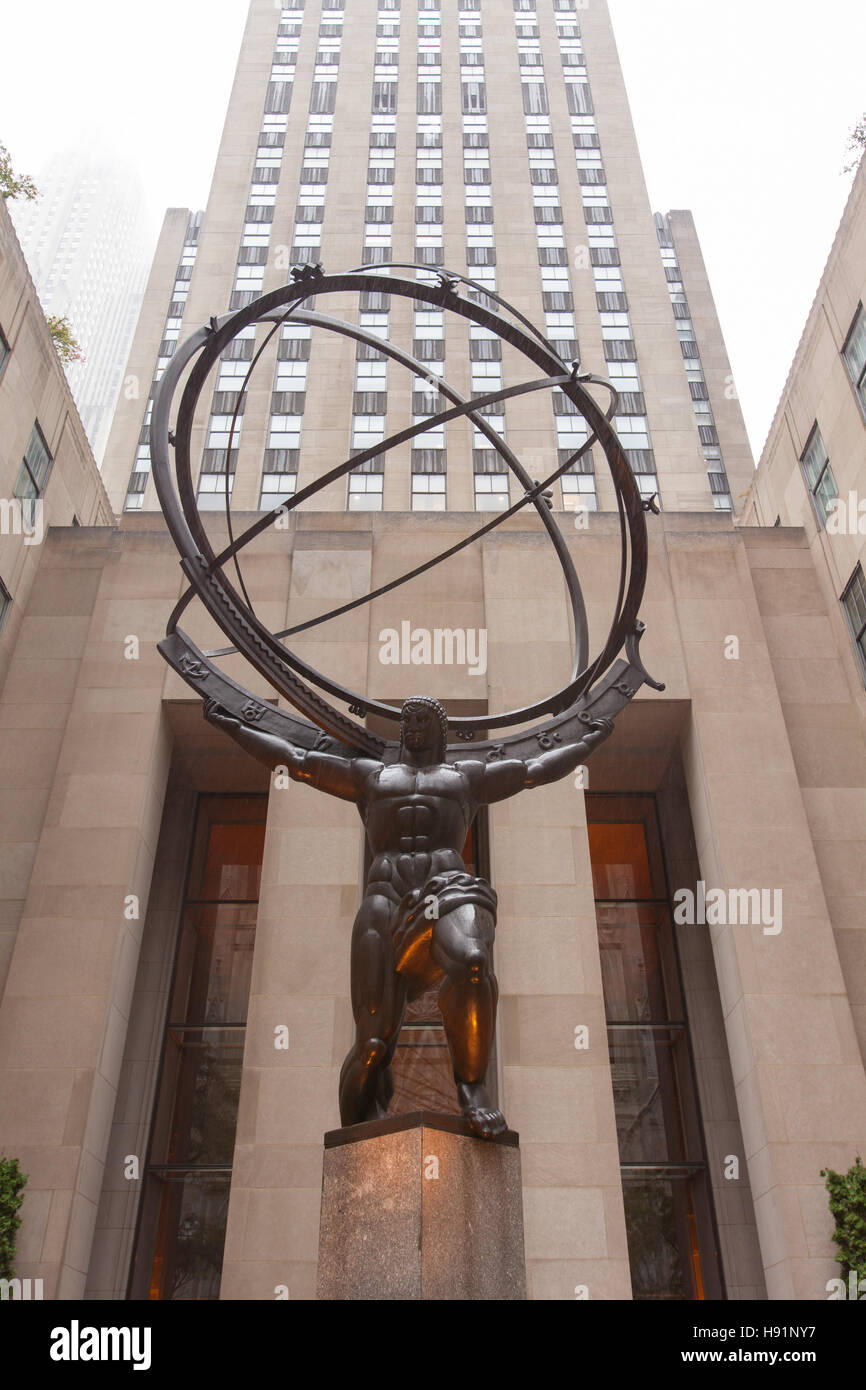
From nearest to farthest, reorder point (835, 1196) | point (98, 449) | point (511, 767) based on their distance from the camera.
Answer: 1. point (511, 767)
2. point (835, 1196)
3. point (98, 449)

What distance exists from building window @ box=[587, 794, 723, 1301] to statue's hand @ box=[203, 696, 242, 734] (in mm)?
10463

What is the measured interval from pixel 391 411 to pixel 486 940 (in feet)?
97.5

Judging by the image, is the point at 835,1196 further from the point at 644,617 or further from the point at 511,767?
the point at 644,617

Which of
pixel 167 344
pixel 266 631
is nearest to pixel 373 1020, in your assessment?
pixel 266 631

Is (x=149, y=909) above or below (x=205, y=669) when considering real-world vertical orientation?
above

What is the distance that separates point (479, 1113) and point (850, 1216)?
7648 millimetres

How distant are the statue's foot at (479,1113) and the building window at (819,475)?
14.3 meters

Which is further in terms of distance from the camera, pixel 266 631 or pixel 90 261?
pixel 90 261

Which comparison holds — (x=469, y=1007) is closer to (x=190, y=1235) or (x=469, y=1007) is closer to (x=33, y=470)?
(x=190, y=1235)

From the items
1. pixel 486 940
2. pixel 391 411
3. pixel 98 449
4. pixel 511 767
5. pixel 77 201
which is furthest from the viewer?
pixel 77 201

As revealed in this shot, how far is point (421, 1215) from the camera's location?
5664mm

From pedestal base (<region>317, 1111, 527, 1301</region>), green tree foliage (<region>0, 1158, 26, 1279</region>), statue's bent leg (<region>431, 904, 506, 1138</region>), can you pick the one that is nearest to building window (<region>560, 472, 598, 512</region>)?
green tree foliage (<region>0, 1158, 26, 1279</region>)

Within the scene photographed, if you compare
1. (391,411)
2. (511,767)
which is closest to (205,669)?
(511,767)

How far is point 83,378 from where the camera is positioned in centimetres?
15375
